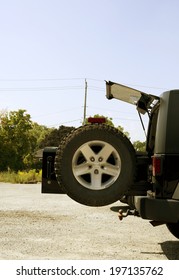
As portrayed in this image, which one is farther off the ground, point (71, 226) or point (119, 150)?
point (119, 150)

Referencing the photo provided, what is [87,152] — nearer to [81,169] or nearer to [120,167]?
[81,169]

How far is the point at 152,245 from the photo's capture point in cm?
605

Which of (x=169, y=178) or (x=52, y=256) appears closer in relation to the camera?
(x=169, y=178)

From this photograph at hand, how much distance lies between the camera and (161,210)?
4.38m

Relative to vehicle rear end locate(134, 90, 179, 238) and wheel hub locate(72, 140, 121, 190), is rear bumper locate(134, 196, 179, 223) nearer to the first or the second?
vehicle rear end locate(134, 90, 179, 238)

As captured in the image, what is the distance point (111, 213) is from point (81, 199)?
5.25m

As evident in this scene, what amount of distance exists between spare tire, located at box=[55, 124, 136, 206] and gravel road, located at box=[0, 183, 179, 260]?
4.31 feet

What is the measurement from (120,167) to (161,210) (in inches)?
27.0

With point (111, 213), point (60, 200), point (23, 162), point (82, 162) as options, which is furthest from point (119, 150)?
point (23, 162)

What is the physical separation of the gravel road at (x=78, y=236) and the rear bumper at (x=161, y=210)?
1072mm

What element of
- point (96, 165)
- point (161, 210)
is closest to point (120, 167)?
point (96, 165)
